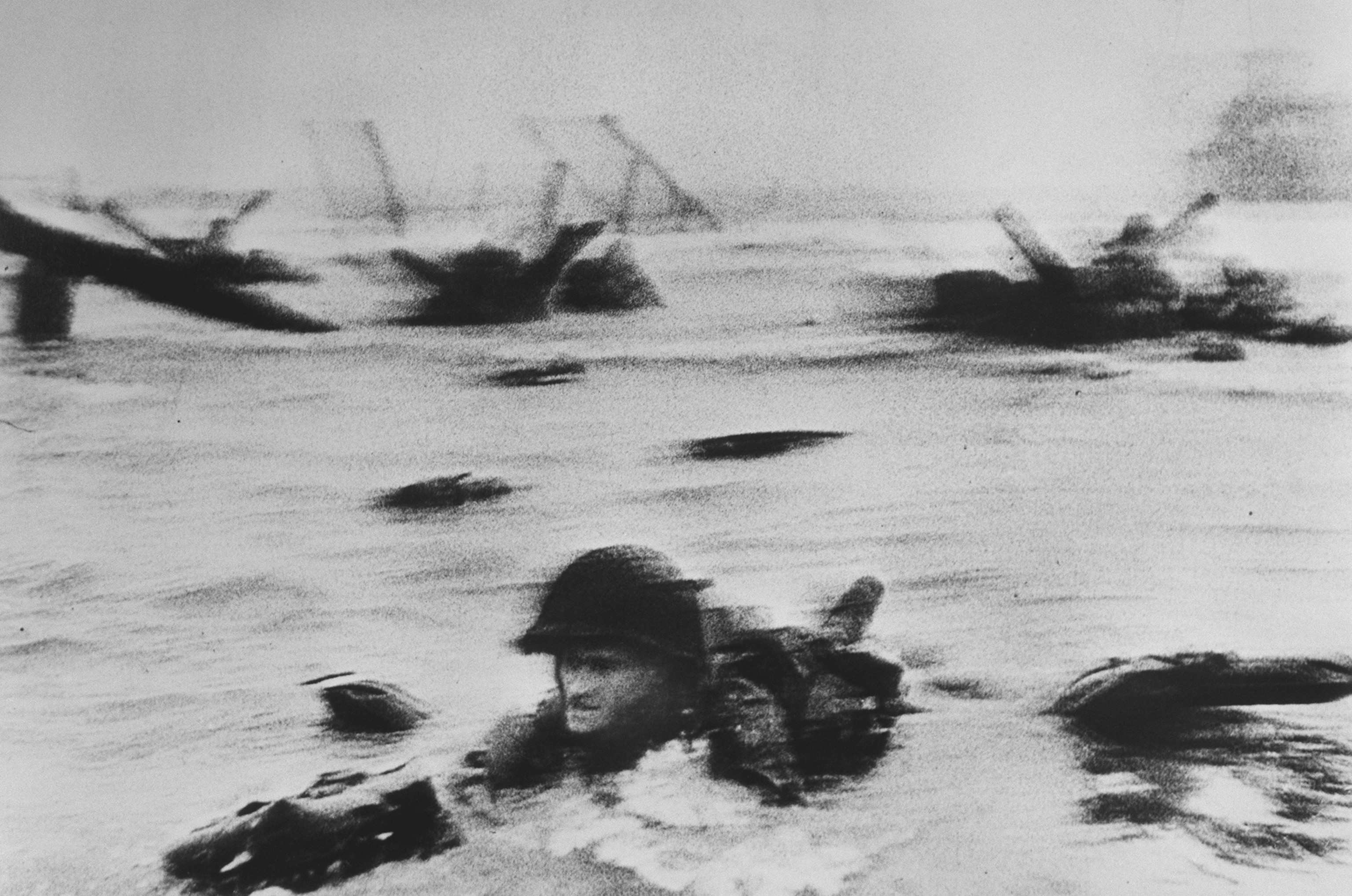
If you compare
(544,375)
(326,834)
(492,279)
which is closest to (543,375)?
(544,375)

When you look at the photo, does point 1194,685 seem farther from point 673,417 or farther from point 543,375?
point 543,375

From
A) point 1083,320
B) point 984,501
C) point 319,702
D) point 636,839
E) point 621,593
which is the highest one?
point 1083,320

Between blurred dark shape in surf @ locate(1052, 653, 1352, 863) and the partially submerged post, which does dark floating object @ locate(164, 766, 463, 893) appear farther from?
blurred dark shape in surf @ locate(1052, 653, 1352, 863)

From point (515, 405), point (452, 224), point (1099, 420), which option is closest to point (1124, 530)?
point (1099, 420)

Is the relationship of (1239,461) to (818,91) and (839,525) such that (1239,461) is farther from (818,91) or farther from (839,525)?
(818,91)

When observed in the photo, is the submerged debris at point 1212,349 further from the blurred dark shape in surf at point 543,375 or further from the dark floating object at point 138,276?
the dark floating object at point 138,276

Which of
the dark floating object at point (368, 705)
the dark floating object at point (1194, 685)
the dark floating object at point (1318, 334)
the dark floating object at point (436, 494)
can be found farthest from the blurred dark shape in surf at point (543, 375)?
the dark floating object at point (1318, 334)
